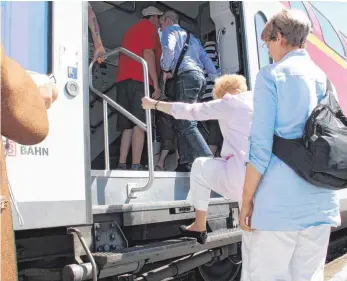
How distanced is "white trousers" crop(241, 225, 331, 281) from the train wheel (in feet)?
5.59

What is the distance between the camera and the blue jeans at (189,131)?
369 centimetres

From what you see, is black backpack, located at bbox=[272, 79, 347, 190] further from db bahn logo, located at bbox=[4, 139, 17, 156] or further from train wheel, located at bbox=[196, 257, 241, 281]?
train wheel, located at bbox=[196, 257, 241, 281]

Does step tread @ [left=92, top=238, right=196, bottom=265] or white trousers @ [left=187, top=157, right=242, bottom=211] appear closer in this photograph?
step tread @ [left=92, top=238, right=196, bottom=265]

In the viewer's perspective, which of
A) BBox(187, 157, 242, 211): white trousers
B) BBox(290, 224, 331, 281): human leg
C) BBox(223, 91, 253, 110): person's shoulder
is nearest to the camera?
BBox(290, 224, 331, 281): human leg

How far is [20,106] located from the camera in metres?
1.08

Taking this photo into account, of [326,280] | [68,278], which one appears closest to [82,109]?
[68,278]

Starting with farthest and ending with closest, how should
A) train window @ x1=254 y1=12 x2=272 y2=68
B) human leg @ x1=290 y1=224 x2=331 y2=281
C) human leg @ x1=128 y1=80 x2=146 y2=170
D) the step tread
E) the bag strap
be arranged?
train window @ x1=254 y1=12 x2=272 y2=68 < the bag strap < human leg @ x1=128 y1=80 x2=146 y2=170 < the step tread < human leg @ x1=290 y1=224 x2=331 y2=281

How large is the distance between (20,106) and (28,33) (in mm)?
1290

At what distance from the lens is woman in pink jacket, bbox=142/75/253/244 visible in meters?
2.68

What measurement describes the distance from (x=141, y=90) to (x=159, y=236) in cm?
151

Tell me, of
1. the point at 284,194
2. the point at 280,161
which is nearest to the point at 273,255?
the point at 284,194

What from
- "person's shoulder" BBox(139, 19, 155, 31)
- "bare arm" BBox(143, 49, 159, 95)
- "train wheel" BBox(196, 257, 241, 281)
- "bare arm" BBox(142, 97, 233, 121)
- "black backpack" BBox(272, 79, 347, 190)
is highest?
"person's shoulder" BBox(139, 19, 155, 31)

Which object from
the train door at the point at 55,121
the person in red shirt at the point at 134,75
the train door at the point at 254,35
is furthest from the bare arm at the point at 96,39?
the train door at the point at 254,35

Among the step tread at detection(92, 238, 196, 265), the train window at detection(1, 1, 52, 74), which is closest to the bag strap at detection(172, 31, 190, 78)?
the step tread at detection(92, 238, 196, 265)
